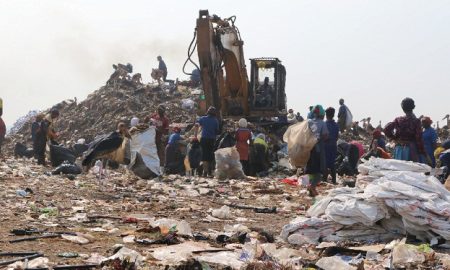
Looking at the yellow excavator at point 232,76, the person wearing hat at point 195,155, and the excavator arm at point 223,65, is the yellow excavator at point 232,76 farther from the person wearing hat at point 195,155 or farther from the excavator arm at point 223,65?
the person wearing hat at point 195,155

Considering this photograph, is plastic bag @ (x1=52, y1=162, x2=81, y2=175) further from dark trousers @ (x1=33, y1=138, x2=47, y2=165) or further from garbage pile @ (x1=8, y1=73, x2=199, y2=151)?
garbage pile @ (x1=8, y1=73, x2=199, y2=151)

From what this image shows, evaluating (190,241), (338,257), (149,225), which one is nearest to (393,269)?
(338,257)

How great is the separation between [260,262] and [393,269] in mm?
943

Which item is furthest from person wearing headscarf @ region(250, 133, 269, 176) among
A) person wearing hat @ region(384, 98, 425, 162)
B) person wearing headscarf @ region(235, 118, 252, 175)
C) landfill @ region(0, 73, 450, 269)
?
person wearing hat @ region(384, 98, 425, 162)

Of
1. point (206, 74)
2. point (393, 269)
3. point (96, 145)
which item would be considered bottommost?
point (393, 269)

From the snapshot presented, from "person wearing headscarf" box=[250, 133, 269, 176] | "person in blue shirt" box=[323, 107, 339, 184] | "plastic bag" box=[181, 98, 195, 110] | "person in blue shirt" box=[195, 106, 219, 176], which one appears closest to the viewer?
"person in blue shirt" box=[323, 107, 339, 184]

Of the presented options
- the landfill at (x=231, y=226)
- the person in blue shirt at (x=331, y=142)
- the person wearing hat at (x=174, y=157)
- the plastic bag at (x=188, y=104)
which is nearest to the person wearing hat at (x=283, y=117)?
the person wearing hat at (x=174, y=157)

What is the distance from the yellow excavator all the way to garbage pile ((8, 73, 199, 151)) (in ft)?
18.5

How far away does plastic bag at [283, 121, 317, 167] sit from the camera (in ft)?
28.5

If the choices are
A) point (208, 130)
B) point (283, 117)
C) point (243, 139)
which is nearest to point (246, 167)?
point (243, 139)

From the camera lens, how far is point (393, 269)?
4477 millimetres

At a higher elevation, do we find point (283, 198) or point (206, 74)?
point (206, 74)

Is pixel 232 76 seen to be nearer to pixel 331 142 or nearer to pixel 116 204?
pixel 331 142

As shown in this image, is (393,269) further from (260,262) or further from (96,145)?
(96,145)
